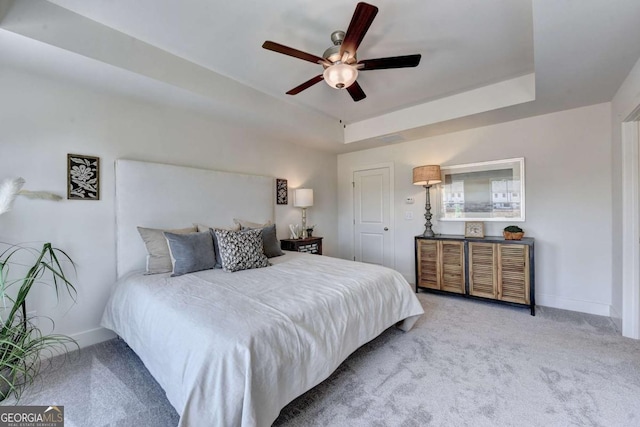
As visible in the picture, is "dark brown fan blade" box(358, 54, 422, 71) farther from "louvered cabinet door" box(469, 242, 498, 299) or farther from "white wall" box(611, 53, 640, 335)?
"louvered cabinet door" box(469, 242, 498, 299)

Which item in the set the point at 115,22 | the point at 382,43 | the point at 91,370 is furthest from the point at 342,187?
Result: the point at 91,370

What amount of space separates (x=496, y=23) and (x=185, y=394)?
3.13 metres

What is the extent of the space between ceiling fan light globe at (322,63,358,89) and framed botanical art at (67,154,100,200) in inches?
90.5

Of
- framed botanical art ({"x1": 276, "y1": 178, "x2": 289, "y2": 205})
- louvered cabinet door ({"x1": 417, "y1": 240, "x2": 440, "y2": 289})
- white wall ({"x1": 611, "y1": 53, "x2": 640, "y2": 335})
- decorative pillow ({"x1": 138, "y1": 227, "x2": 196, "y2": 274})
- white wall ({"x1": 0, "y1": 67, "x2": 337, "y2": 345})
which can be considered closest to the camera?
white wall ({"x1": 0, "y1": 67, "x2": 337, "y2": 345})

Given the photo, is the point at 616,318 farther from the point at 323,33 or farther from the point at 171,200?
the point at 171,200

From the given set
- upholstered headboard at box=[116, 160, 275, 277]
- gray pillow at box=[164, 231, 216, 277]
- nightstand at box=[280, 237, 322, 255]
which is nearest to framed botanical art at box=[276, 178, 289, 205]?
upholstered headboard at box=[116, 160, 275, 277]

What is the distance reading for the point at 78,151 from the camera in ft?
7.97

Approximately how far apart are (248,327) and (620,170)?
363cm

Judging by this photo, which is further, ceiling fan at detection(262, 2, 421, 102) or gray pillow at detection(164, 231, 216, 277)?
gray pillow at detection(164, 231, 216, 277)

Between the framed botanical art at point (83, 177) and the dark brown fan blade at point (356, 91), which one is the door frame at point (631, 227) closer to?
the dark brown fan blade at point (356, 91)

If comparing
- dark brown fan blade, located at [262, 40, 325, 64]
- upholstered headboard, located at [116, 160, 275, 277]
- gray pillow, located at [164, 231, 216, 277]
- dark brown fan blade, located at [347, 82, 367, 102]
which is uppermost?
dark brown fan blade, located at [262, 40, 325, 64]

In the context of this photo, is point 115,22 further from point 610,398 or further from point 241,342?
point 610,398

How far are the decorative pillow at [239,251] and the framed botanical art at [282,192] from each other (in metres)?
1.46

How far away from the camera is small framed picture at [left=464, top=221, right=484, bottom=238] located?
352 cm
